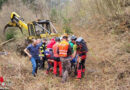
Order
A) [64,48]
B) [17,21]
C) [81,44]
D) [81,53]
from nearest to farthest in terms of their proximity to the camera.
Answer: [64,48] → [81,44] → [81,53] → [17,21]

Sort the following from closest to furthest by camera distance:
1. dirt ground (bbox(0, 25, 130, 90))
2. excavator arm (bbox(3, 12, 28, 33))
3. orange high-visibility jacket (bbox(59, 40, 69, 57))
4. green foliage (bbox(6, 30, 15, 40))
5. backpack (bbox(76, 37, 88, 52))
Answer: dirt ground (bbox(0, 25, 130, 90)) → orange high-visibility jacket (bbox(59, 40, 69, 57)) → backpack (bbox(76, 37, 88, 52)) → excavator arm (bbox(3, 12, 28, 33)) → green foliage (bbox(6, 30, 15, 40))

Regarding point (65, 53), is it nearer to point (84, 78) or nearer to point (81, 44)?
point (81, 44)

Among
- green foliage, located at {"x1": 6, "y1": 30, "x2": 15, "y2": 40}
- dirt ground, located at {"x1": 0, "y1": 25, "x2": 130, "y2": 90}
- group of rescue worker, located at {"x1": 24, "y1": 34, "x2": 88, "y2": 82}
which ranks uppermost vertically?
green foliage, located at {"x1": 6, "y1": 30, "x2": 15, "y2": 40}

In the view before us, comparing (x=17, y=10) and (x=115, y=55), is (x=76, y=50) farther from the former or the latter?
(x=17, y=10)

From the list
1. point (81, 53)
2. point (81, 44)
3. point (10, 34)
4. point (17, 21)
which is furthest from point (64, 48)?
point (10, 34)

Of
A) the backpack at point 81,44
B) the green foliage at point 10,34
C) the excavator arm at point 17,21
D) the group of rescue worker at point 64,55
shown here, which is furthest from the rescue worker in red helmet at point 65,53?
the green foliage at point 10,34

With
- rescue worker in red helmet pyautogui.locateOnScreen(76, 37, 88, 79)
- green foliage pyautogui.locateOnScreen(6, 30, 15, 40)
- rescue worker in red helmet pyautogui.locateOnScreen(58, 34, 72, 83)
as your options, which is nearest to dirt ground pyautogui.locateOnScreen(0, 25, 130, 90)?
rescue worker in red helmet pyautogui.locateOnScreen(76, 37, 88, 79)

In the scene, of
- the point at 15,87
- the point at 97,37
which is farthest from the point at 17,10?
the point at 15,87

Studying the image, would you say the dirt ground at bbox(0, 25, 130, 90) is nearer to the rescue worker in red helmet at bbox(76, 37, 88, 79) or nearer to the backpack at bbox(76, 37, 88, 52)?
the rescue worker in red helmet at bbox(76, 37, 88, 79)

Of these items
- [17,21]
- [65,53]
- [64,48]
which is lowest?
[65,53]

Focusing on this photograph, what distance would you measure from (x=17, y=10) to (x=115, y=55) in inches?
653

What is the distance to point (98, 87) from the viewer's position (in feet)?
17.0

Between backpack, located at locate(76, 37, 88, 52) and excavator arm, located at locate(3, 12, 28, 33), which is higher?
excavator arm, located at locate(3, 12, 28, 33)

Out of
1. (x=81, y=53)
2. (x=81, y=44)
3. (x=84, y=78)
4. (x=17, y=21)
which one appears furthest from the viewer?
(x=17, y=21)
